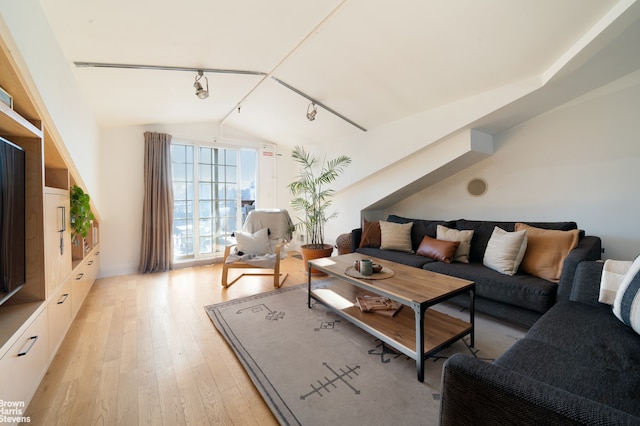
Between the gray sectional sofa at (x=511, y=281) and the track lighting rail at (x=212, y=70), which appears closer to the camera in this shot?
the gray sectional sofa at (x=511, y=281)

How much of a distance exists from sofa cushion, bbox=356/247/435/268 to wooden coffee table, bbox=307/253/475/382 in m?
0.57

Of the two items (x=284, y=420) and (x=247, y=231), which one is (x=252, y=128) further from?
(x=284, y=420)

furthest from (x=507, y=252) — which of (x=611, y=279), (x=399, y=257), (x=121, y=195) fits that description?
(x=121, y=195)

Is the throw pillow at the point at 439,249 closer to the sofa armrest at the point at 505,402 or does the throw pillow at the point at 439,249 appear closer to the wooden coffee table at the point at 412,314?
the wooden coffee table at the point at 412,314

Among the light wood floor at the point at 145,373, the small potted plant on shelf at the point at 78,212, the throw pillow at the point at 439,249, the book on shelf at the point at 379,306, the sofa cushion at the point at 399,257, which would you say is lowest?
the light wood floor at the point at 145,373

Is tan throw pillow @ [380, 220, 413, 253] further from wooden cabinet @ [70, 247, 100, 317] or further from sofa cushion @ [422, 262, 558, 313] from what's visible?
wooden cabinet @ [70, 247, 100, 317]

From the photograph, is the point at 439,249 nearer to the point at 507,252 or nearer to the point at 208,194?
the point at 507,252

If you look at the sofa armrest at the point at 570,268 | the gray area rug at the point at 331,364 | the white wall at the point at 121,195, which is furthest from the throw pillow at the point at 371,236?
the white wall at the point at 121,195

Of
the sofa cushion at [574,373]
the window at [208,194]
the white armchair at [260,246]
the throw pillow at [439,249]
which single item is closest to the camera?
the sofa cushion at [574,373]

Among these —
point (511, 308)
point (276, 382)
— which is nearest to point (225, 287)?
point (276, 382)

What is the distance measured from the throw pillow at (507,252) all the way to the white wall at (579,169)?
2.66 ft

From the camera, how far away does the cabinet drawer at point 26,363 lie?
1.15 m

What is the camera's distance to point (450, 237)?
9.61 feet

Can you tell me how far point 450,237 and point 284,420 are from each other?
2.46m
